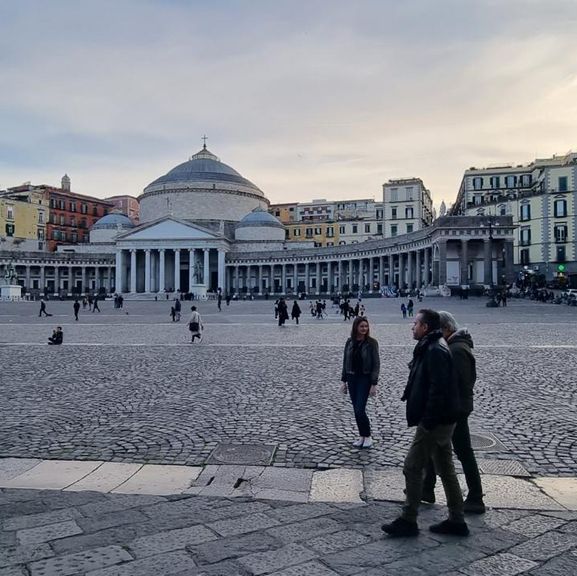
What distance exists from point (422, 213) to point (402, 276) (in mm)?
23403

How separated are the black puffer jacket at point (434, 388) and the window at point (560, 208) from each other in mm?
66725

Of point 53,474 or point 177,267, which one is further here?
point 177,267

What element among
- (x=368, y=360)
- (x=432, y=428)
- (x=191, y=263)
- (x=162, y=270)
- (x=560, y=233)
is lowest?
(x=432, y=428)

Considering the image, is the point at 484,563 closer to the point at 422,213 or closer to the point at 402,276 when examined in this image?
the point at 402,276

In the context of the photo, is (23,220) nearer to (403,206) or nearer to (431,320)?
(403,206)

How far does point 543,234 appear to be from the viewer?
65688 millimetres

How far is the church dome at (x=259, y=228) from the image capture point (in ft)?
331

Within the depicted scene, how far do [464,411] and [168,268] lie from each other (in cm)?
9267

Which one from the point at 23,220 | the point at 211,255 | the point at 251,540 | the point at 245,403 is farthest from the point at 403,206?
the point at 251,540

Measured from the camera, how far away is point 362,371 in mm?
7387

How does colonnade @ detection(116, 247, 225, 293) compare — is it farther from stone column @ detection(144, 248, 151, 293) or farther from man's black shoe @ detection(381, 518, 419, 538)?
man's black shoe @ detection(381, 518, 419, 538)

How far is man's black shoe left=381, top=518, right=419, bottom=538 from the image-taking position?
474cm

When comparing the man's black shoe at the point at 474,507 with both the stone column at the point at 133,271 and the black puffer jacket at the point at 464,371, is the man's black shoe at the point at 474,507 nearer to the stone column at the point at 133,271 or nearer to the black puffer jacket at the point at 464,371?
the black puffer jacket at the point at 464,371

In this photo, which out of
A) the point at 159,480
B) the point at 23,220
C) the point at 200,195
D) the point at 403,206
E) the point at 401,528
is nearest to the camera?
the point at 401,528
